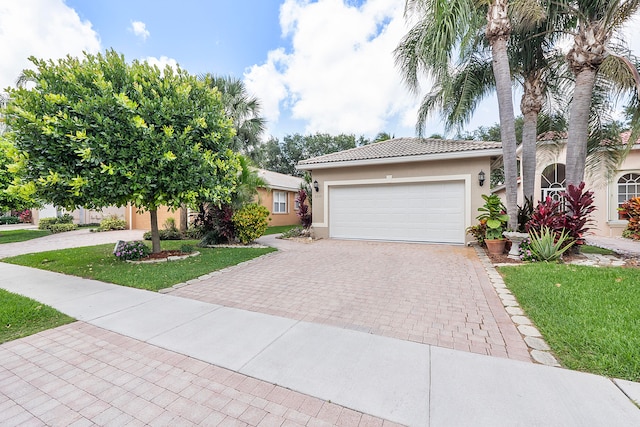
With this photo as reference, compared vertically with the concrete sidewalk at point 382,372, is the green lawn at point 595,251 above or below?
above

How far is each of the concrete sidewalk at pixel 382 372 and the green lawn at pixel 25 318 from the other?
22cm

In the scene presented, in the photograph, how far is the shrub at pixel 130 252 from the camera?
7.28 m

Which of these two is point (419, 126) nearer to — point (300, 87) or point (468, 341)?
point (468, 341)

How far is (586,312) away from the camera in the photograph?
3.51 metres

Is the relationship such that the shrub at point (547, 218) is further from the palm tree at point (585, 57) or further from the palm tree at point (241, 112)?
the palm tree at point (241, 112)

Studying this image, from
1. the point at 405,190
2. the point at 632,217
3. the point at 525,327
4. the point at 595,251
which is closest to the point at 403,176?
the point at 405,190

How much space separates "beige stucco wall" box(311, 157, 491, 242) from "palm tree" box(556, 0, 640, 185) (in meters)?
2.45

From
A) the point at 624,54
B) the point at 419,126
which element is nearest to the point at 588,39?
the point at 624,54

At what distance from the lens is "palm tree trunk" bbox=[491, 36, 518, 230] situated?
23.6 ft

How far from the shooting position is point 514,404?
206 centimetres

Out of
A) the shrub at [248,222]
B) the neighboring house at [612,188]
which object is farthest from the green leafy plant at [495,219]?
the shrub at [248,222]

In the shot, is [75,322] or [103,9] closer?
[75,322]

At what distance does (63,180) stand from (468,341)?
7.37m

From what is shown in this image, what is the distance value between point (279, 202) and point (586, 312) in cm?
1632
